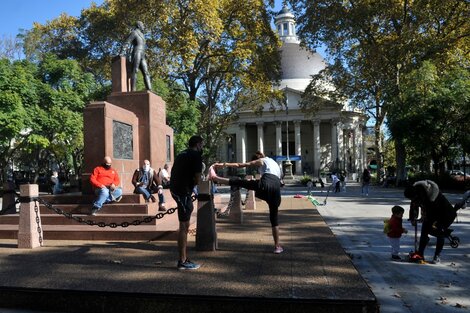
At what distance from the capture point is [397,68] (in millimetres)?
34188

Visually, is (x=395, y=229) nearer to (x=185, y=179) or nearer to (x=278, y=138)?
(x=185, y=179)

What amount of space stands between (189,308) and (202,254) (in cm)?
254

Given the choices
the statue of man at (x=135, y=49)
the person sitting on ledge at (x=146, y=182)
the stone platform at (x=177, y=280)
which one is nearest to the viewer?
the stone platform at (x=177, y=280)

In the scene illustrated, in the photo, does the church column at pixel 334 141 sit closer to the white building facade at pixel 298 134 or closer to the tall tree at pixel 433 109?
the white building facade at pixel 298 134

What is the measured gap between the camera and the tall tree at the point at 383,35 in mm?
30734

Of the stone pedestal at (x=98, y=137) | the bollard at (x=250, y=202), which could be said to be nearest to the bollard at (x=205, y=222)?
the stone pedestal at (x=98, y=137)

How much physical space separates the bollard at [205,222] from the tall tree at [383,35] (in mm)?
26166

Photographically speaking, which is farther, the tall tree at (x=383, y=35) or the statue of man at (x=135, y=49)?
the tall tree at (x=383, y=35)

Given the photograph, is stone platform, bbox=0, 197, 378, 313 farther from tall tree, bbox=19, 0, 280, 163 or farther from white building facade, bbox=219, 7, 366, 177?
white building facade, bbox=219, 7, 366, 177

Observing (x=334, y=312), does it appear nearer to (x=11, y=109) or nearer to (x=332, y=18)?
(x=11, y=109)

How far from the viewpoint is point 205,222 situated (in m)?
7.82

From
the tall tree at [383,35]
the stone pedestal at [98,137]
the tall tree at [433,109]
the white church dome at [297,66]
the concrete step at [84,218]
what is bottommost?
the concrete step at [84,218]

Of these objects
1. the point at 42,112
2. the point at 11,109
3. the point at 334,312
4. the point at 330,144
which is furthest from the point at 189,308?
the point at 330,144

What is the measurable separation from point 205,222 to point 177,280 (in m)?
2.09
